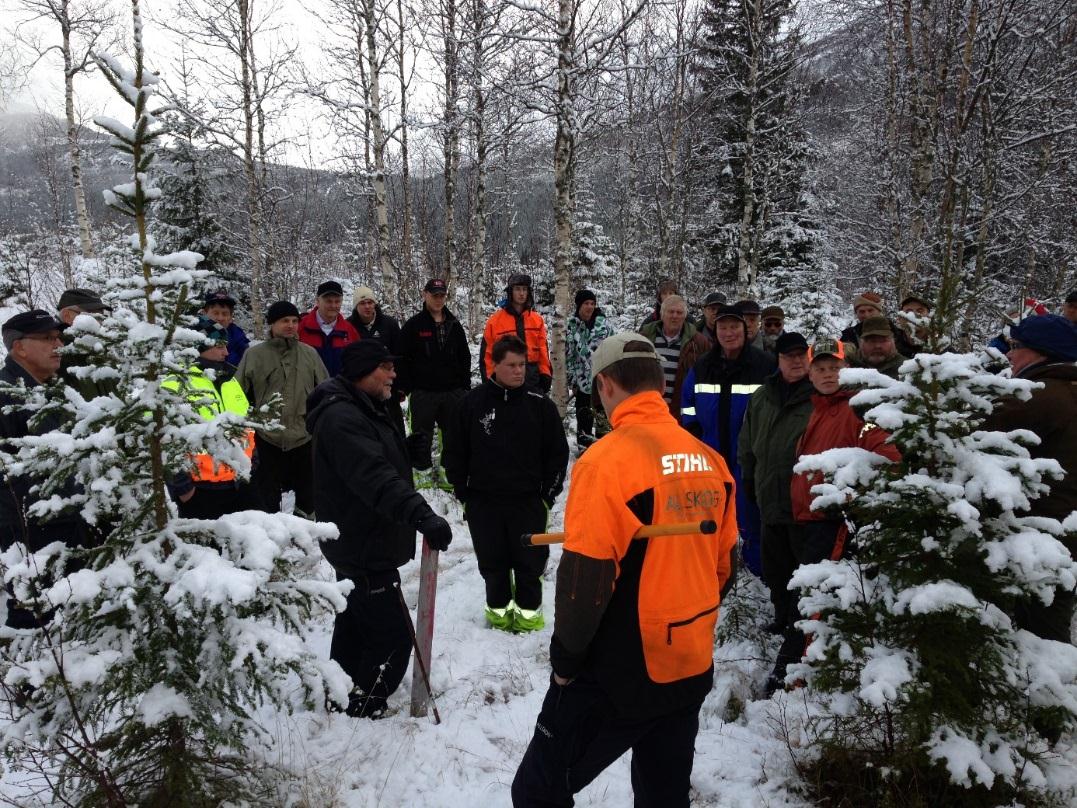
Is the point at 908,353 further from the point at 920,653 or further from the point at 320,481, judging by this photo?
the point at 320,481

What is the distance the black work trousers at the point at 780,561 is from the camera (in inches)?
172

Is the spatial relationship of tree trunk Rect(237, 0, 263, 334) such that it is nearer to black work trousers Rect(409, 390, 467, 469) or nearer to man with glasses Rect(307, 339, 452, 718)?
black work trousers Rect(409, 390, 467, 469)

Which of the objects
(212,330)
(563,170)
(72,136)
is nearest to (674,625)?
(212,330)

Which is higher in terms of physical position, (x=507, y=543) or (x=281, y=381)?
(x=281, y=381)

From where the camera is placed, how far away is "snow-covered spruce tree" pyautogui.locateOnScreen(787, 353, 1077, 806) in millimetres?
2480

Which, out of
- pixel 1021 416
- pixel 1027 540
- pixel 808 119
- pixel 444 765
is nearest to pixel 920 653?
pixel 1027 540

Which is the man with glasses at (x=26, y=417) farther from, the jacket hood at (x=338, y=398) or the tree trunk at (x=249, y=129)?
the tree trunk at (x=249, y=129)

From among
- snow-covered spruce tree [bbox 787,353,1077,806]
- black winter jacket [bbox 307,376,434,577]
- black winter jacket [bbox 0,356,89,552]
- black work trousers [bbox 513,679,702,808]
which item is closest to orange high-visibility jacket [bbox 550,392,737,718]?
black work trousers [bbox 513,679,702,808]

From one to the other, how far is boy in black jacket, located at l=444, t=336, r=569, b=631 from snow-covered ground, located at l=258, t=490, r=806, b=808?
61 centimetres

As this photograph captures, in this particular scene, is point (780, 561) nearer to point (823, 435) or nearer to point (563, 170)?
point (823, 435)

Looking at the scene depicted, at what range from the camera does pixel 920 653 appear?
2.60m

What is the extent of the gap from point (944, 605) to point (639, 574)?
1.33 meters

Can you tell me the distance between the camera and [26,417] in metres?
3.71

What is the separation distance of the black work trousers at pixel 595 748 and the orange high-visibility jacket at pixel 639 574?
0.36ft
